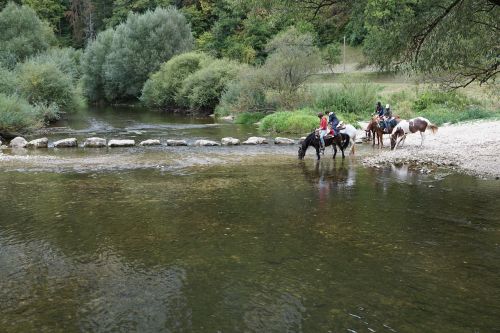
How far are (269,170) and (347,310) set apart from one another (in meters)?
11.7

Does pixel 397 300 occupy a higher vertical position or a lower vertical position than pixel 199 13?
lower

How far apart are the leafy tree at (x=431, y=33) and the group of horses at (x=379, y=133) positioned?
476 centimetres

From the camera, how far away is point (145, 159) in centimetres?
2123

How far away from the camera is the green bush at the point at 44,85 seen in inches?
1578

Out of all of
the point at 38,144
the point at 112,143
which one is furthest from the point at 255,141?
the point at 38,144

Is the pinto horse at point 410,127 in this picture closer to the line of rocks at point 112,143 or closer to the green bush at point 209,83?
the line of rocks at point 112,143

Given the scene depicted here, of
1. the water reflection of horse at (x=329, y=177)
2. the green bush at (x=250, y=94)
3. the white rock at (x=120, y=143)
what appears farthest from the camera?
the green bush at (x=250, y=94)

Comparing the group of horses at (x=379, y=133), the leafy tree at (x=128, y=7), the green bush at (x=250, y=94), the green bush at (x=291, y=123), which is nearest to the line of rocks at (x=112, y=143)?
the green bush at (x=291, y=123)

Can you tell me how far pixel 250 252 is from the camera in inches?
356

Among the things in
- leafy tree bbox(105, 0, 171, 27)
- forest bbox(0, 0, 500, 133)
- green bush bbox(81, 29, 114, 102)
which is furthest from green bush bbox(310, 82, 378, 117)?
leafy tree bbox(105, 0, 171, 27)

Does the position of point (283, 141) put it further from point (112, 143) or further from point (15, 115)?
point (15, 115)

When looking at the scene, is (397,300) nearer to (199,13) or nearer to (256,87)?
(256,87)

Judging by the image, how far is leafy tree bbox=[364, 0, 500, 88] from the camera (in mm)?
14695

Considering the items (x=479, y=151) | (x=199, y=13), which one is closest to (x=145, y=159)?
Result: (x=479, y=151)
